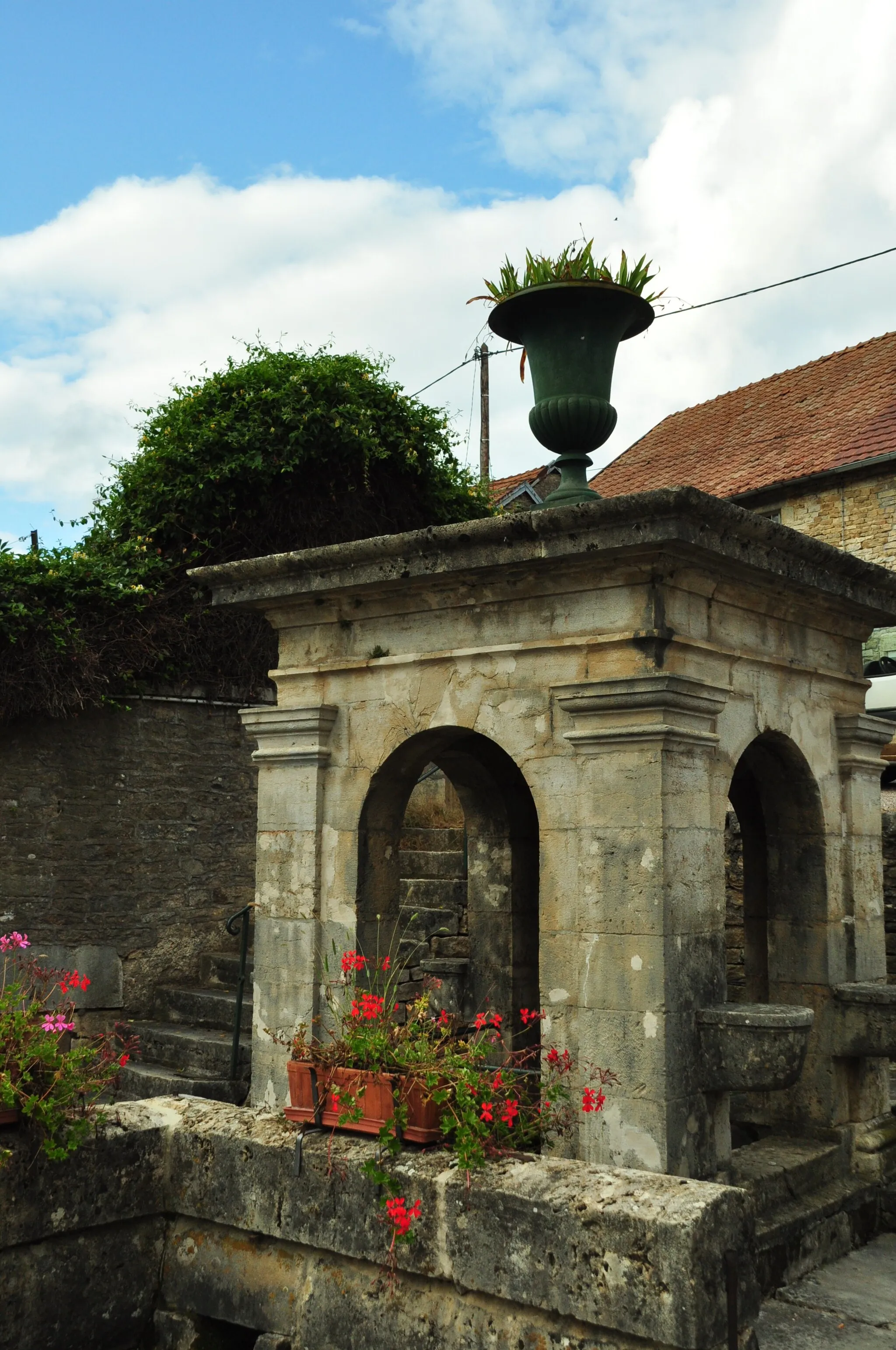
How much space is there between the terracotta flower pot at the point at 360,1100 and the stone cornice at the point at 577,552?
183cm

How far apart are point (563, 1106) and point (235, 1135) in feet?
3.97

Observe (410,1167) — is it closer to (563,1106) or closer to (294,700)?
(563,1106)

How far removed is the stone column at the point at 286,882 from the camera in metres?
4.87

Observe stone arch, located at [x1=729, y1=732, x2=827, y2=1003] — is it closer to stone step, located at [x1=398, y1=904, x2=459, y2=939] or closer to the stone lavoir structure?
the stone lavoir structure

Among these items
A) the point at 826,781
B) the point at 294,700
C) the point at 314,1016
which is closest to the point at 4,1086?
the point at 314,1016

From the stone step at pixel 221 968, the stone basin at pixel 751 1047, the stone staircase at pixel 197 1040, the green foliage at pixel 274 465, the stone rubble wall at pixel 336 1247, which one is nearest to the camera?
the stone rubble wall at pixel 336 1247

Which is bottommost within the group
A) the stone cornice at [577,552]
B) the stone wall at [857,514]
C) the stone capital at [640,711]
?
the stone capital at [640,711]

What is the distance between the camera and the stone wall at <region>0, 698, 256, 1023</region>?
28.0 feet

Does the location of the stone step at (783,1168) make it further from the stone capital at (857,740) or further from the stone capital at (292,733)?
the stone capital at (292,733)

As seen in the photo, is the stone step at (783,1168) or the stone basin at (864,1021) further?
the stone basin at (864,1021)

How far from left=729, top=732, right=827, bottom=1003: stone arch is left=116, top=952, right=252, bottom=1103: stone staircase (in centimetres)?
317

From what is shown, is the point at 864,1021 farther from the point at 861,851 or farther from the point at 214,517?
the point at 214,517

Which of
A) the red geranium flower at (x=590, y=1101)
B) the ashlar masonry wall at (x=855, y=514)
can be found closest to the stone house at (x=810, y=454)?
the ashlar masonry wall at (x=855, y=514)

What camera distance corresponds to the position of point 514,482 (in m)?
20.3
